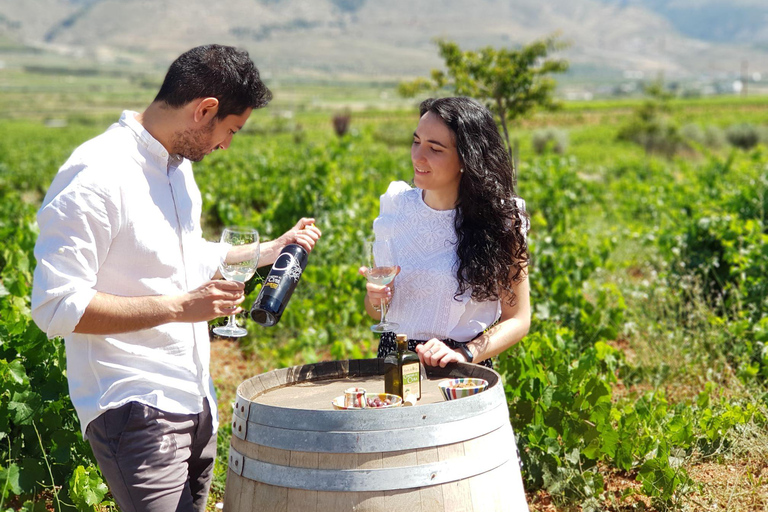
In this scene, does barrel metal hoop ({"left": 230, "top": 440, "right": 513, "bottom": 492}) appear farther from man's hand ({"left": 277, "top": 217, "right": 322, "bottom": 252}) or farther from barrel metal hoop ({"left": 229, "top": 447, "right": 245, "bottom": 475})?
man's hand ({"left": 277, "top": 217, "right": 322, "bottom": 252})

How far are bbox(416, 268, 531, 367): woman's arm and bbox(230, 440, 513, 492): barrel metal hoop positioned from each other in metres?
0.47

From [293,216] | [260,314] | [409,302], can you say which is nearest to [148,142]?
[260,314]

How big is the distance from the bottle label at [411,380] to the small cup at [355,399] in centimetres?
13

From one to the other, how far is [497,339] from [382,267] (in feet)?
1.58

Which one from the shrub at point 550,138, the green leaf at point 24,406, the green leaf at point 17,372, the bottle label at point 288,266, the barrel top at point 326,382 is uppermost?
the bottle label at point 288,266

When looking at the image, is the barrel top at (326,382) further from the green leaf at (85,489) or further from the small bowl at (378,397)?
the green leaf at (85,489)

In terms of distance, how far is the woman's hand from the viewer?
2.53 metres

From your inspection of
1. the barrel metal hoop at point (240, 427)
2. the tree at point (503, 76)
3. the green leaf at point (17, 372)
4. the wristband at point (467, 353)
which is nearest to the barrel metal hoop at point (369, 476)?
the barrel metal hoop at point (240, 427)

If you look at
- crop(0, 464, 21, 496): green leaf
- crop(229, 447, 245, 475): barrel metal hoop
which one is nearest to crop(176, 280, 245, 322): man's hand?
crop(229, 447, 245, 475): barrel metal hoop

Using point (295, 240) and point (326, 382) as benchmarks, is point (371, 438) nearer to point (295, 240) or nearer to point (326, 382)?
point (326, 382)

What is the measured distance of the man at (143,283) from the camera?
2062 millimetres

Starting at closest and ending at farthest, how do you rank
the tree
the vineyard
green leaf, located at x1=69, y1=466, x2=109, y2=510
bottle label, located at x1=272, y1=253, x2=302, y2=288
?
bottle label, located at x1=272, y1=253, x2=302, y2=288 → green leaf, located at x1=69, y1=466, x2=109, y2=510 → the vineyard → the tree

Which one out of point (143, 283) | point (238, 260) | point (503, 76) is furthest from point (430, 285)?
point (503, 76)

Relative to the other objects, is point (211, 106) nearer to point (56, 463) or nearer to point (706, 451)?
point (56, 463)
